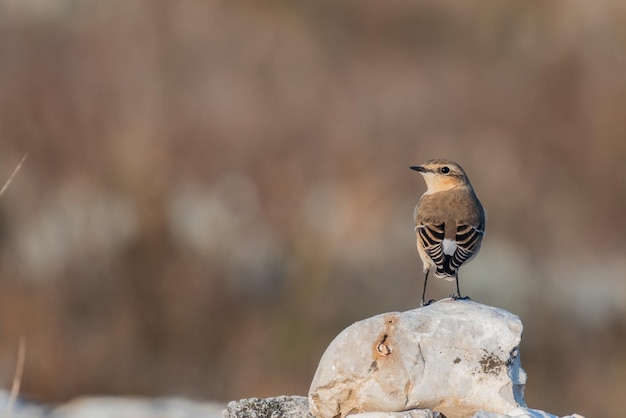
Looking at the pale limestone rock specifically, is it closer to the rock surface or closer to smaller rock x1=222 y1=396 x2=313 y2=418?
the rock surface

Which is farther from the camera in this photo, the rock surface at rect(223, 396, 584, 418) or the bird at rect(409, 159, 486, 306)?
the bird at rect(409, 159, 486, 306)

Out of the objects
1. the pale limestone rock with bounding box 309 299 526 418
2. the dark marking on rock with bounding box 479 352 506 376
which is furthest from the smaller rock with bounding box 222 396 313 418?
the dark marking on rock with bounding box 479 352 506 376

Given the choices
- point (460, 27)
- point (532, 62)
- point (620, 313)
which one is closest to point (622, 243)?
point (620, 313)

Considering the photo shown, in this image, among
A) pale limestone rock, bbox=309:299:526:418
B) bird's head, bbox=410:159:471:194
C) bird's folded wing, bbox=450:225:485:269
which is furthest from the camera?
bird's head, bbox=410:159:471:194

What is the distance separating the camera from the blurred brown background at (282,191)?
44.8 feet

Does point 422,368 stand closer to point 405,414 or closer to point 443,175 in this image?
point 405,414

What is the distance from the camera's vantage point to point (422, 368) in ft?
A: 20.0

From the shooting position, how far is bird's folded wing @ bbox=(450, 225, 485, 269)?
802 cm

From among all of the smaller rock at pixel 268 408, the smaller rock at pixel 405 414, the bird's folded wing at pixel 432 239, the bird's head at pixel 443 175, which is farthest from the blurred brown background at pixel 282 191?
the smaller rock at pixel 405 414

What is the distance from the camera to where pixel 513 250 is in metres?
14.6

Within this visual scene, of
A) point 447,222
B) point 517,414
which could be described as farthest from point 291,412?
point 447,222

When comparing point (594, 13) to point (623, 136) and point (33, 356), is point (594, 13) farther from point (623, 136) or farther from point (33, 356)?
point (33, 356)

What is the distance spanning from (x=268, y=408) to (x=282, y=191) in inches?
322

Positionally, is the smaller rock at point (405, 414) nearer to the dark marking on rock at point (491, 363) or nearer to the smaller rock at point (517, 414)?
the smaller rock at point (517, 414)
